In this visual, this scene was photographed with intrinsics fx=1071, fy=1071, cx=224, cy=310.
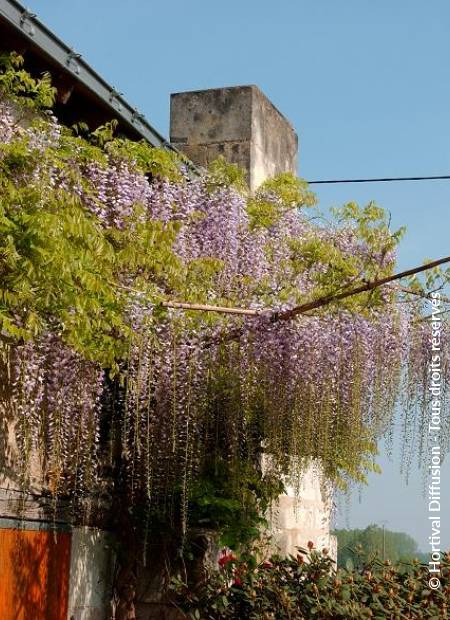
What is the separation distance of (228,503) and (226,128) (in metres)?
3.45

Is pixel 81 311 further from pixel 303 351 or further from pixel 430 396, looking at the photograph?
pixel 430 396

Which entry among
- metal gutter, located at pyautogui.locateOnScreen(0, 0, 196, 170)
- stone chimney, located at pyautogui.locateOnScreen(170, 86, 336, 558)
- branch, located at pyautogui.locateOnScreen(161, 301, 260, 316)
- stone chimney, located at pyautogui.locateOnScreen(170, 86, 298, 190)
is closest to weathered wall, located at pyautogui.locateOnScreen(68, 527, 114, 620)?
branch, located at pyautogui.locateOnScreen(161, 301, 260, 316)

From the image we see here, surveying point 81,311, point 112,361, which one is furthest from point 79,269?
point 112,361

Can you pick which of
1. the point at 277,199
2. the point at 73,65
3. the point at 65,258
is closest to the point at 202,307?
the point at 65,258

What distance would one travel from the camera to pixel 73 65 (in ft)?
20.6

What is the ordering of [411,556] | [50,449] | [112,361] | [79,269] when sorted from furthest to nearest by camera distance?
[411,556], [50,449], [112,361], [79,269]

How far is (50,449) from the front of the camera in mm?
6398

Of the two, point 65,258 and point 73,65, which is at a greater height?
point 73,65

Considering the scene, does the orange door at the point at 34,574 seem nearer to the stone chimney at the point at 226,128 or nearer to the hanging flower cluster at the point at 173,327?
the hanging flower cluster at the point at 173,327

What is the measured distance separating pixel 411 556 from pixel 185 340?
7.50ft

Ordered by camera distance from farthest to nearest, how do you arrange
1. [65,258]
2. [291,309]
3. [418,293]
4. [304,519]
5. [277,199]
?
[304,519] < [277,199] < [418,293] < [291,309] < [65,258]

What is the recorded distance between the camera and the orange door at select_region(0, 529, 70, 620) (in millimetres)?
6285

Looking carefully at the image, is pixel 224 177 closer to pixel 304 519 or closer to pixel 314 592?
pixel 314 592

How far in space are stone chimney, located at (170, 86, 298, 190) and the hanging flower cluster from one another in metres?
1.04
